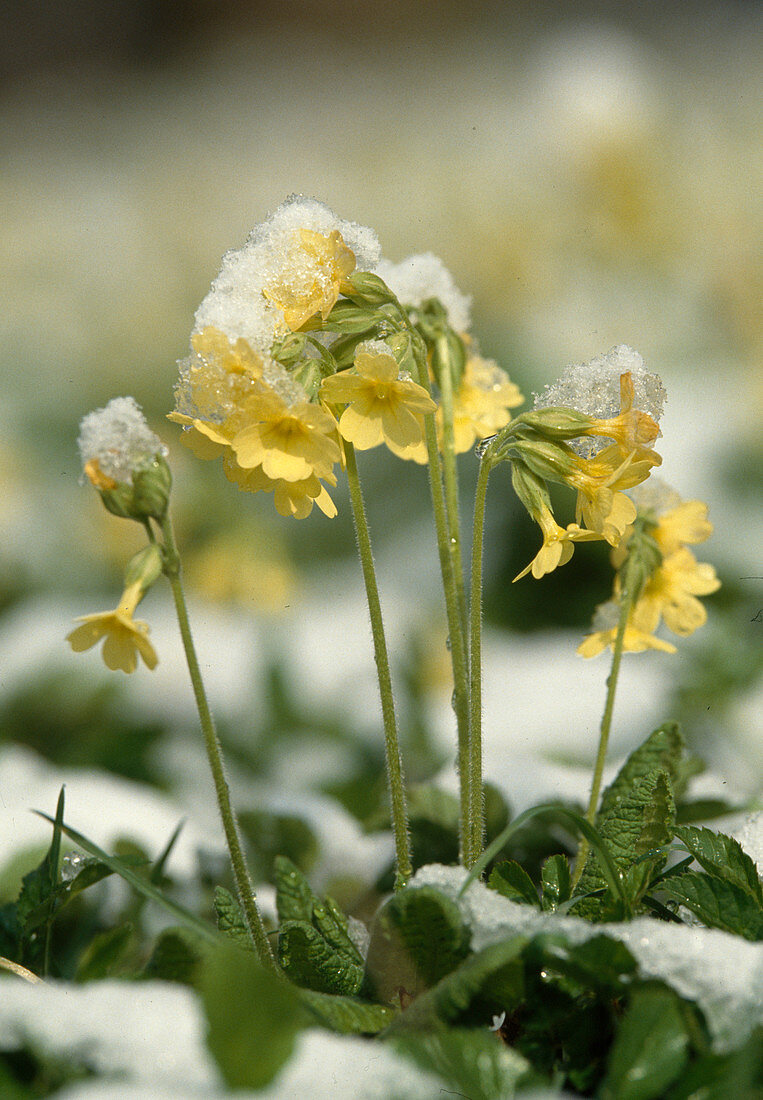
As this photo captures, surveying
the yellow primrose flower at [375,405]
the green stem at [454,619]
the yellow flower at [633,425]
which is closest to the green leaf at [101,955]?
the green stem at [454,619]

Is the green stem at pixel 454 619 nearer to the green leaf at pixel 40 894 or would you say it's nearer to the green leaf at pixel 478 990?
the green leaf at pixel 478 990

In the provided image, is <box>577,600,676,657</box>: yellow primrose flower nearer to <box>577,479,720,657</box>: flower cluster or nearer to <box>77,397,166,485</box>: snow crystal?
<box>577,479,720,657</box>: flower cluster

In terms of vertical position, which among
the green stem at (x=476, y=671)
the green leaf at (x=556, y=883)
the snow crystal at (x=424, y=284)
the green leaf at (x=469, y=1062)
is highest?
the snow crystal at (x=424, y=284)

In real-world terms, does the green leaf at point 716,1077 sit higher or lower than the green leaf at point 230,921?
higher

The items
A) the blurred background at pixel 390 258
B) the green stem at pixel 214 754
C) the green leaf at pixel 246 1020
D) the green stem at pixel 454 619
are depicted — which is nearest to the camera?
the green leaf at pixel 246 1020

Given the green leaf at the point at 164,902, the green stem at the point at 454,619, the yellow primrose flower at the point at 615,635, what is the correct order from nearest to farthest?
the green leaf at the point at 164,902
the green stem at the point at 454,619
the yellow primrose flower at the point at 615,635

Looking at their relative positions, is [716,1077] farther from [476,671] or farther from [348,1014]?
[476,671]

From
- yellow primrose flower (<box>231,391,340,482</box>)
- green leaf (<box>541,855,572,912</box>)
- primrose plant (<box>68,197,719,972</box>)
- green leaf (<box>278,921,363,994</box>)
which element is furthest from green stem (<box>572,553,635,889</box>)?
yellow primrose flower (<box>231,391,340,482</box>)
